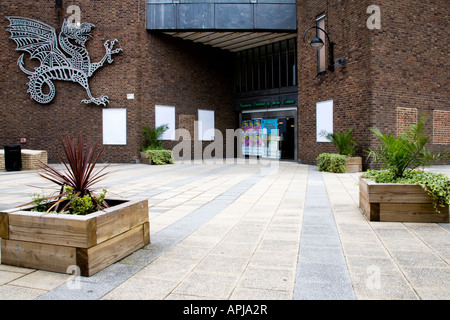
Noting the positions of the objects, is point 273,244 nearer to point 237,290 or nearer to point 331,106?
point 237,290

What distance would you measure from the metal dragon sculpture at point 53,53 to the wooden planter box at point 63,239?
1425 centimetres

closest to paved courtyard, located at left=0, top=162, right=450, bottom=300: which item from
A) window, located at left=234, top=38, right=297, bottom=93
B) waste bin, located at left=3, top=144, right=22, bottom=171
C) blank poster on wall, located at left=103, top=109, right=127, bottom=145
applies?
waste bin, located at left=3, top=144, right=22, bottom=171

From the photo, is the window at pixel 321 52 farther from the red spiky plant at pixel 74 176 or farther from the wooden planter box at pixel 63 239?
the wooden planter box at pixel 63 239

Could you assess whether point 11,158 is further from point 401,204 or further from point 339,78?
point 401,204

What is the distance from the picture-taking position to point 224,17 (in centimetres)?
1664

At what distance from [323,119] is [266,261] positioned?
11.7 m

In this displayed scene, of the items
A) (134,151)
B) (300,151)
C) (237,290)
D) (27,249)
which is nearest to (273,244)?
(237,290)

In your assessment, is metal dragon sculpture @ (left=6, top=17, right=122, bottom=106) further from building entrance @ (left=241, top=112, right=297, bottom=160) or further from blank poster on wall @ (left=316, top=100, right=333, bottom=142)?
blank poster on wall @ (left=316, top=100, right=333, bottom=142)

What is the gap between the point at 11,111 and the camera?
16.5 meters

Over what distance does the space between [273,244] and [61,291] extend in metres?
2.16

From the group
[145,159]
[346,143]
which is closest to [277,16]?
[346,143]

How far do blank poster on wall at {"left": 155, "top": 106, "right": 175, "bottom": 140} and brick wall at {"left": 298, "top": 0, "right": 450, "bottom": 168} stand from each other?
7.70 m

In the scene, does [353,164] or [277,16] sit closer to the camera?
[353,164]

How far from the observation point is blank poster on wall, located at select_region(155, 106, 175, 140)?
17609 millimetres
